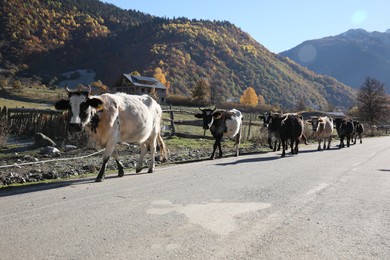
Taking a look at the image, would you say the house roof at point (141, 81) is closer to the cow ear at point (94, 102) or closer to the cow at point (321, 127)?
the cow at point (321, 127)

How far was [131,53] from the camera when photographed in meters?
170

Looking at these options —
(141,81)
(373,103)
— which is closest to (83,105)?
(373,103)

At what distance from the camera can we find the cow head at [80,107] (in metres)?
7.47

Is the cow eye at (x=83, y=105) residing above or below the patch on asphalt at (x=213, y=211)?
above

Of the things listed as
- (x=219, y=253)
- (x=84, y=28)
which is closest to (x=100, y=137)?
(x=219, y=253)

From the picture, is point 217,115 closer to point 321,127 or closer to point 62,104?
point 62,104

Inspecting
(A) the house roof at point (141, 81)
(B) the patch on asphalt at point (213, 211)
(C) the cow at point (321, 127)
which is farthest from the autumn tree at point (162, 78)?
(B) the patch on asphalt at point (213, 211)

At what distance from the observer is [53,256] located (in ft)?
11.5

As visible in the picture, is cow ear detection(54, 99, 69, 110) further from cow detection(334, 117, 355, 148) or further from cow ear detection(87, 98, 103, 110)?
cow detection(334, 117, 355, 148)

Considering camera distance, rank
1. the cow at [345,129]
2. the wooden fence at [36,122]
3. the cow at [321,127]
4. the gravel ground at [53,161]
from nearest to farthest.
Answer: the gravel ground at [53,161]
the wooden fence at [36,122]
the cow at [321,127]
the cow at [345,129]

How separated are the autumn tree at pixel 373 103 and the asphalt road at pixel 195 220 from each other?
2602 inches

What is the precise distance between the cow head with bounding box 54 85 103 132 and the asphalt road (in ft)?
4.26

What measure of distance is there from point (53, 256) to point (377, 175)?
9.26 meters

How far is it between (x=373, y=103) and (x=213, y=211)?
232ft
